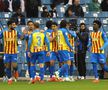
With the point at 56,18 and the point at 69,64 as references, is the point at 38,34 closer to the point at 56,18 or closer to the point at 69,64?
the point at 69,64

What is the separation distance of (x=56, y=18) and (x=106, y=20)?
7.26ft

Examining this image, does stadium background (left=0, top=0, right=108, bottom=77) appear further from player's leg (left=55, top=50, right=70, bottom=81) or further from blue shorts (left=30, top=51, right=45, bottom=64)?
blue shorts (left=30, top=51, right=45, bottom=64)

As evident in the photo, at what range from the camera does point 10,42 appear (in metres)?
19.2

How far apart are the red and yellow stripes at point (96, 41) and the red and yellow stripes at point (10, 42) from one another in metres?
2.65

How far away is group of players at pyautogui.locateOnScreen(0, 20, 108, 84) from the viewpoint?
58.9 feet

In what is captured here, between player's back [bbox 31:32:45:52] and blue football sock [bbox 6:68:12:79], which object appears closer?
player's back [bbox 31:32:45:52]

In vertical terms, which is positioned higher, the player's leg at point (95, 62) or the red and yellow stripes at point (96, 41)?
the red and yellow stripes at point (96, 41)

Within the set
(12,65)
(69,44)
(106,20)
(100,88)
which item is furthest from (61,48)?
(106,20)

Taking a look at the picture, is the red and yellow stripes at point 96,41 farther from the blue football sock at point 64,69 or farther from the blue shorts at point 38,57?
the blue shorts at point 38,57

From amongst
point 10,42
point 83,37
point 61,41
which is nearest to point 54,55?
point 61,41

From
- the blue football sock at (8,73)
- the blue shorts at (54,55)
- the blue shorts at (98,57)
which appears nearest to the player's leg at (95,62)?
the blue shorts at (98,57)

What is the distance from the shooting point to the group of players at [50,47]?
58.9ft

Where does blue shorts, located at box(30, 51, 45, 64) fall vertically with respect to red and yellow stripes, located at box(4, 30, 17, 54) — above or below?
below

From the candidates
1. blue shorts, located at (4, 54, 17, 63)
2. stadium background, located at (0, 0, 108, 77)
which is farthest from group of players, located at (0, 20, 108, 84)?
stadium background, located at (0, 0, 108, 77)
